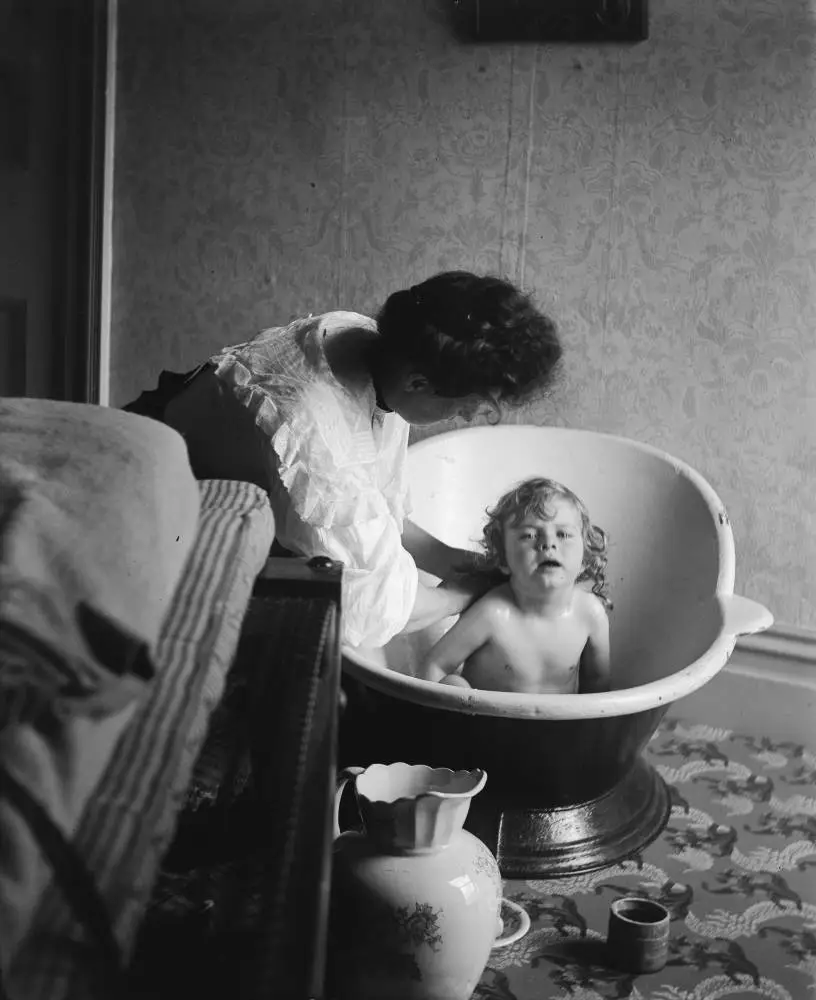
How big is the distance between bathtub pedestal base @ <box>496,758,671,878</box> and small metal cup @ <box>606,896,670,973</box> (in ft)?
0.64

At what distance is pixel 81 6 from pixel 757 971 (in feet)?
6.39

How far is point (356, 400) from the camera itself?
1356mm

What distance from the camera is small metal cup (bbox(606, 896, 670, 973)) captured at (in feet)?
3.89

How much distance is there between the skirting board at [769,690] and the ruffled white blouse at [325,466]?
0.87m

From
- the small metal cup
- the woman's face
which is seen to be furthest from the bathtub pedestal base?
the woman's face

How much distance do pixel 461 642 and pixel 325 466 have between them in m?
0.47

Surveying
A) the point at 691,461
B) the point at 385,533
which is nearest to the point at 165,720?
the point at 385,533

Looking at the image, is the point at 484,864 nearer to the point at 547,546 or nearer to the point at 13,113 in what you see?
the point at 547,546

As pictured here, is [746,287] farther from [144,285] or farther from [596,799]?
[144,285]

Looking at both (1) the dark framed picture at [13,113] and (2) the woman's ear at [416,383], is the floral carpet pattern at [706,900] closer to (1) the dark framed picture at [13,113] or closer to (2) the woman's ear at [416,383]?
(2) the woman's ear at [416,383]

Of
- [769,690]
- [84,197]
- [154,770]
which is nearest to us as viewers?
[154,770]

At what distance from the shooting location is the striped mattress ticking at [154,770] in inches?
15.9

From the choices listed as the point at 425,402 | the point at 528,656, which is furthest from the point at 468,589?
the point at 425,402

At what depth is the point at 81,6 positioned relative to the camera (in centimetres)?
199
